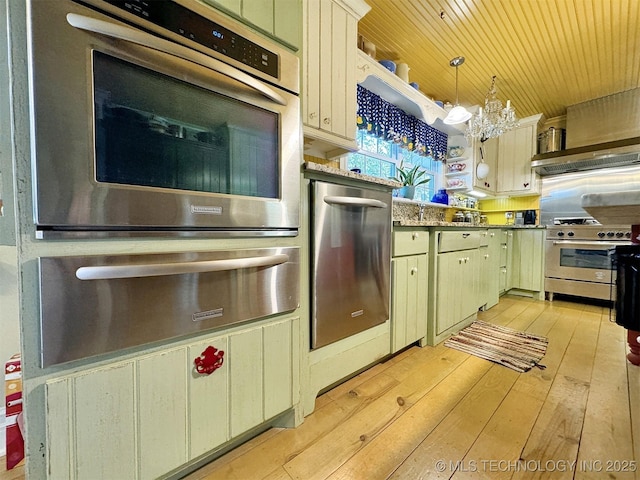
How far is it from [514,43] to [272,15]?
238cm

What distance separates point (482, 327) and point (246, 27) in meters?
2.55

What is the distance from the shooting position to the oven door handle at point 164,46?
0.58 meters

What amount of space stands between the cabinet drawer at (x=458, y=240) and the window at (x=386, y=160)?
0.72 meters

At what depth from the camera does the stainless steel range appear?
2.69 meters

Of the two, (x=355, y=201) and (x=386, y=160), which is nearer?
(x=355, y=201)

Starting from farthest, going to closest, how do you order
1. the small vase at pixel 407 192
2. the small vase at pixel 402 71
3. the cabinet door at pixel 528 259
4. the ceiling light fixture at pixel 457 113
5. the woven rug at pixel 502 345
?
the cabinet door at pixel 528 259 < the small vase at pixel 407 192 < the ceiling light fixture at pixel 457 113 < the small vase at pixel 402 71 < the woven rug at pixel 502 345

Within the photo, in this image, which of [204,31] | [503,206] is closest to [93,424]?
[204,31]

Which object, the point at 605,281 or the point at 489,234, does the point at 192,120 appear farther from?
the point at 605,281

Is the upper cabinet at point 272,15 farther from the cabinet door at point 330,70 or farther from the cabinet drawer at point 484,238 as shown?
the cabinet drawer at point 484,238

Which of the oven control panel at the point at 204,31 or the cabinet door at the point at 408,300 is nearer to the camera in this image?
the oven control panel at the point at 204,31

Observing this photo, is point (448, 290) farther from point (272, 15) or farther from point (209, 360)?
point (272, 15)

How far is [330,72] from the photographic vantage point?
151cm

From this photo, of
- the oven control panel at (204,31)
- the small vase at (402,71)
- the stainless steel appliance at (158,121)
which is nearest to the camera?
the stainless steel appliance at (158,121)

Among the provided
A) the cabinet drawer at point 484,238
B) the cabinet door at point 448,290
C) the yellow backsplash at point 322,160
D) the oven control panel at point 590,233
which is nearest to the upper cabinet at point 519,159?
the oven control panel at point 590,233
